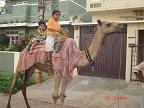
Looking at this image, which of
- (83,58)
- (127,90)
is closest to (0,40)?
(127,90)

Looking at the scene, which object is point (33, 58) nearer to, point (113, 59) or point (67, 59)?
point (67, 59)

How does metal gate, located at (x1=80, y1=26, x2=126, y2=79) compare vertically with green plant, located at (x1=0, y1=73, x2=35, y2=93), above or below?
above

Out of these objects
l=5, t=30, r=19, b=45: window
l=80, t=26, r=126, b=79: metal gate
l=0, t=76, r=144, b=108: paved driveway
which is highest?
l=5, t=30, r=19, b=45: window

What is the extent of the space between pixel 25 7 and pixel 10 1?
6117 millimetres

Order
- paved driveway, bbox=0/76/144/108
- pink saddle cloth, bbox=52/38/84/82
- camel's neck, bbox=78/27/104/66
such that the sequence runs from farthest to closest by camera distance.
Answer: paved driveway, bbox=0/76/144/108, pink saddle cloth, bbox=52/38/84/82, camel's neck, bbox=78/27/104/66

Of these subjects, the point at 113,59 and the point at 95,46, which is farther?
the point at 113,59

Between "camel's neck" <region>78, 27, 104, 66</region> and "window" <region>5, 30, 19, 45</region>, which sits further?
"window" <region>5, 30, 19, 45</region>

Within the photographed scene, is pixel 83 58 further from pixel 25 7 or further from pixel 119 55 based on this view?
pixel 25 7

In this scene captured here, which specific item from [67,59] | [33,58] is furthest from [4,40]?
[67,59]

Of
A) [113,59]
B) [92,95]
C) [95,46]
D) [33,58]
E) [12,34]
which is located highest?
[12,34]

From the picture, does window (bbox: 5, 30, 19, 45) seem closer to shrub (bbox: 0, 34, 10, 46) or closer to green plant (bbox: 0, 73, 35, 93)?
shrub (bbox: 0, 34, 10, 46)
